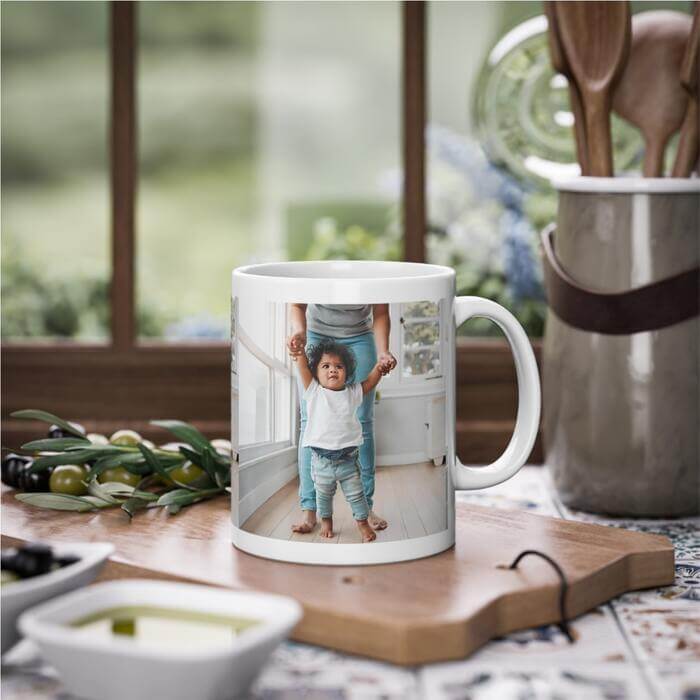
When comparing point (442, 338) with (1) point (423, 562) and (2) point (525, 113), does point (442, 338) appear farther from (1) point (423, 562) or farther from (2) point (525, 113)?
(2) point (525, 113)

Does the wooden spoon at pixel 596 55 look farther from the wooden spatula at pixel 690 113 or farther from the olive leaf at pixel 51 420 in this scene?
the olive leaf at pixel 51 420

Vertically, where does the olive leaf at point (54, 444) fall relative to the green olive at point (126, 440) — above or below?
above

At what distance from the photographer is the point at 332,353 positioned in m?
0.68

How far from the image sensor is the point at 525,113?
115 cm

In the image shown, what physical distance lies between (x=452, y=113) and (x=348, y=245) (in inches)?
6.6

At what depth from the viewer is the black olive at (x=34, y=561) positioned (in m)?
0.60

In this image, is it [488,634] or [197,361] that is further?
[197,361]

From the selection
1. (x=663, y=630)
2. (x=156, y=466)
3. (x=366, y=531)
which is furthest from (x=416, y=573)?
(x=156, y=466)

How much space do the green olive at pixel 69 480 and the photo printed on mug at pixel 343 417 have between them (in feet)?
0.63

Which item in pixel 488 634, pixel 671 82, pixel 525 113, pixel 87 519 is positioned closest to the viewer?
pixel 488 634

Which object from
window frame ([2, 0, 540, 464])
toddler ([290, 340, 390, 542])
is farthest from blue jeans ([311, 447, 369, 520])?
window frame ([2, 0, 540, 464])

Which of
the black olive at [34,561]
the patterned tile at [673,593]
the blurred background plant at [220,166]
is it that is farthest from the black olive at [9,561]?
the blurred background plant at [220,166]

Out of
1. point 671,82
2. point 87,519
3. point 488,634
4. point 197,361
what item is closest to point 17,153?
point 197,361

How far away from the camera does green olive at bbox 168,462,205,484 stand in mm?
870
